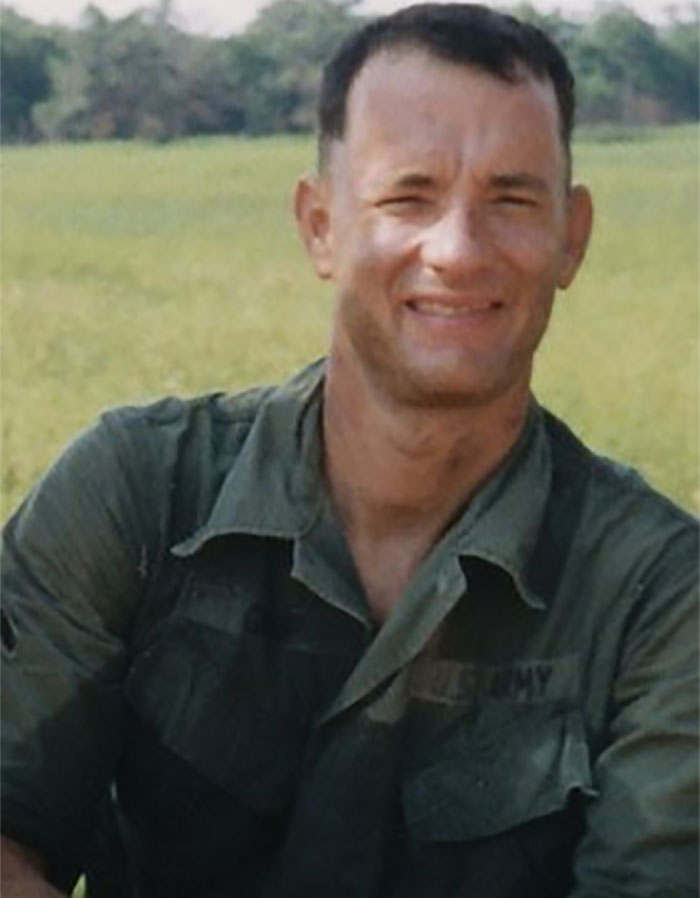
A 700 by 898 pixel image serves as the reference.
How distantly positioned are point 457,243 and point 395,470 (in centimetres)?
24

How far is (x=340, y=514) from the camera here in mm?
2311

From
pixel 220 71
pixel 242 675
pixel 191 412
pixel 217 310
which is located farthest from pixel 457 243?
pixel 217 310

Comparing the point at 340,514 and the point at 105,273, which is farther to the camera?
the point at 105,273

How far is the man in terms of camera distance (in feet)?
7.18

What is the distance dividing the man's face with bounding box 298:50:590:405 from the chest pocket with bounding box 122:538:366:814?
231mm

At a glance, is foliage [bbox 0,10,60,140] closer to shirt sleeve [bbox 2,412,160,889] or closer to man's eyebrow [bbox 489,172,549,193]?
shirt sleeve [bbox 2,412,160,889]

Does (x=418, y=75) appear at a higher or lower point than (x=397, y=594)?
higher

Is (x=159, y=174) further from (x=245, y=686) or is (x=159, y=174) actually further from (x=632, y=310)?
Answer: (x=245, y=686)

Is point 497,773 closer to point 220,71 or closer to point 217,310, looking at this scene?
point 220,71

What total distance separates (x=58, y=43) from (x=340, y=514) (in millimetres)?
944

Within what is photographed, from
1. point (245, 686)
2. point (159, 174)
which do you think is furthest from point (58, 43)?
point (245, 686)

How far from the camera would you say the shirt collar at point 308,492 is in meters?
2.24

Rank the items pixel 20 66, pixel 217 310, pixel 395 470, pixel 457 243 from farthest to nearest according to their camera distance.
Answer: pixel 217 310
pixel 20 66
pixel 395 470
pixel 457 243

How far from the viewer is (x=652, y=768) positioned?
2182 mm
